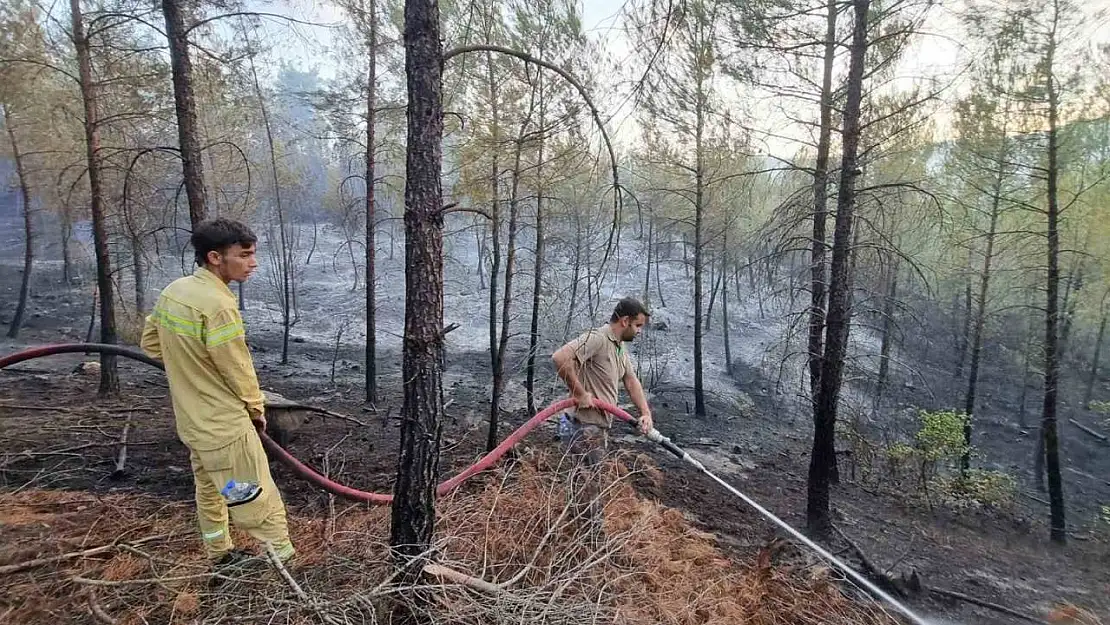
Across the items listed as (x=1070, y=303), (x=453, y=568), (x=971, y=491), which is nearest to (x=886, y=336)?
(x=971, y=491)

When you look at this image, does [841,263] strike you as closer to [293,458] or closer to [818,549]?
[818,549]

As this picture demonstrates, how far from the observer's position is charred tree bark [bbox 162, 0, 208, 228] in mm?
4836

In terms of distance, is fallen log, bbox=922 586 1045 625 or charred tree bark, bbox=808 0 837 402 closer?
fallen log, bbox=922 586 1045 625

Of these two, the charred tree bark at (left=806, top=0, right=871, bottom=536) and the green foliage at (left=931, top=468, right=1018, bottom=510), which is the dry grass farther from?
the green foliage at (left=931, top=468, right=1018, bottom=510)

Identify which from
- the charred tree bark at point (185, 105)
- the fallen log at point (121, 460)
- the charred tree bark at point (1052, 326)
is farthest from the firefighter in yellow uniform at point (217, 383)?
the charred tree bark at point (1052, 326)

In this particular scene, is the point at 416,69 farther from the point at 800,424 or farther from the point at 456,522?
the point at 800,424

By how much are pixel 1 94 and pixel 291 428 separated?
947cm

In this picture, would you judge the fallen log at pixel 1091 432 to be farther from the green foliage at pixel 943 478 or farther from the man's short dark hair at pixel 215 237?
the man's short dark hair at pixel 215 237

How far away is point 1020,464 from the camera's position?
16.2 m

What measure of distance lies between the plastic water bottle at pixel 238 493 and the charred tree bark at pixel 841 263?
16.7 feet

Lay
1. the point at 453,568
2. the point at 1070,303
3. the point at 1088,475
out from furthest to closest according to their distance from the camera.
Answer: the point at 1070,303, the point at 1088,475, the point at 453,568

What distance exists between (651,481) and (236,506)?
4873 millimetres

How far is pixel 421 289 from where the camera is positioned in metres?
2.29

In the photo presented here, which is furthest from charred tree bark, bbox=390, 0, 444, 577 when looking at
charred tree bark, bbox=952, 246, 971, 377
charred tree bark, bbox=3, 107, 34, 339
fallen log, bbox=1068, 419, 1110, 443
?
fallen log, bbox=1068, 419, 1110, 443
